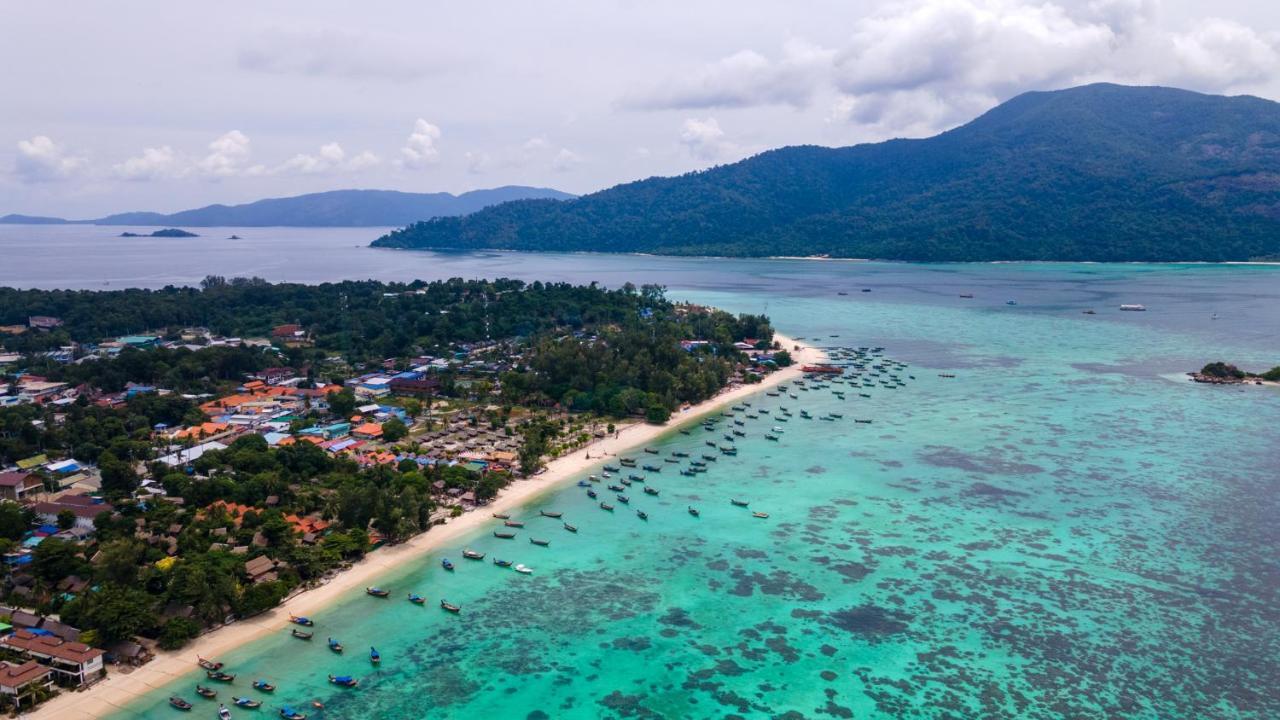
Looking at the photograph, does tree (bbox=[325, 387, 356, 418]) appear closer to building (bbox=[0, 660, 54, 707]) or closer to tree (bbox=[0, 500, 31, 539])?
tree (bbox=[0, 500, 31, 539])

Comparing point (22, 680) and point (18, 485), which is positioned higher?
point (18, 485)

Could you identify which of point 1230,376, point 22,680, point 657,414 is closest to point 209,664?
point 22,680

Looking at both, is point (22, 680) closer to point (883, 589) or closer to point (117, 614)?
point (117, 614)

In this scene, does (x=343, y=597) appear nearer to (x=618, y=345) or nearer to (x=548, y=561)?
(x=548, y=561)

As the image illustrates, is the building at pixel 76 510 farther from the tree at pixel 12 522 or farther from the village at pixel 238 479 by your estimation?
the tree at pixel 12 522

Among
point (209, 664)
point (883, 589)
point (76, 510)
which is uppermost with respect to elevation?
point (76, 510)

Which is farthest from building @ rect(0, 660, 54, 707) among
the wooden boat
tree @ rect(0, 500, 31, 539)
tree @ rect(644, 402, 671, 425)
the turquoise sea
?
tree @ rect(644, 402, 671, 425)

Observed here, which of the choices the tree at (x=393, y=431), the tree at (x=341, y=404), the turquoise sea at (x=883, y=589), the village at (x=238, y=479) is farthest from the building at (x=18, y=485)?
the turquoise sea at (x=883, y=589)
